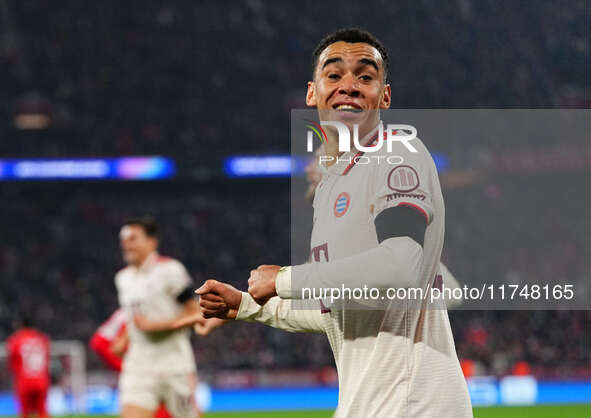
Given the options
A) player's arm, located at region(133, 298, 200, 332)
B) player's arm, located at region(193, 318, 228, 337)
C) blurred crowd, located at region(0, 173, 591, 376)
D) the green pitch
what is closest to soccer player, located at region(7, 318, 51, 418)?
the green pitch

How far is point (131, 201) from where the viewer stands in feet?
94.2

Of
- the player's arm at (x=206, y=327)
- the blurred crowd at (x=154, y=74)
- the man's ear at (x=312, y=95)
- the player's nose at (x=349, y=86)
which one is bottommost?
the player's arm at (x=206, y=327)

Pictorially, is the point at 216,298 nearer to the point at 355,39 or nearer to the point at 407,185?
the point at 407,185

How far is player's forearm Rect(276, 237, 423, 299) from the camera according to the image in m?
2.00

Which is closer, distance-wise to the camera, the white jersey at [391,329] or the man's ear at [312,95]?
the white jersey at [391,329]

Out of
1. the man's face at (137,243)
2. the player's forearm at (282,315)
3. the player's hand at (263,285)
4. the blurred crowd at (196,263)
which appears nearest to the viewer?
the player's hand at (263,285)

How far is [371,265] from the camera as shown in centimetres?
203

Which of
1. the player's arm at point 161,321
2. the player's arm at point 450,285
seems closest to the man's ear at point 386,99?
the player's arm at point 450,285

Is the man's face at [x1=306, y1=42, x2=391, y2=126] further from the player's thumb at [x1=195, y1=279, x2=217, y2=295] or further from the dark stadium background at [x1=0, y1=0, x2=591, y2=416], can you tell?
the dark stadium background at [x1=0, y1=0, x2=591, y2=416]

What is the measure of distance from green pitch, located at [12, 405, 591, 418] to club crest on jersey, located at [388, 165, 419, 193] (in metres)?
10.2

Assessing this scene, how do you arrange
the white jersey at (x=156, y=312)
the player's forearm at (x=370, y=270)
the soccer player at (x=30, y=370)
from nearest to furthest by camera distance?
the player's forearm at (x=370, y=270) < the white jersey at (x=156, y=312) < the soccer player at (x=30, y=370)

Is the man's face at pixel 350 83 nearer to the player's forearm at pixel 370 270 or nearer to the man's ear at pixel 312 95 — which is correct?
the man's ear at pixel 312 95

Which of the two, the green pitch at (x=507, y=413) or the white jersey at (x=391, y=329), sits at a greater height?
the green pitch at (x=507, y=413)

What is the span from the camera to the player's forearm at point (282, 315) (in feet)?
8.31
